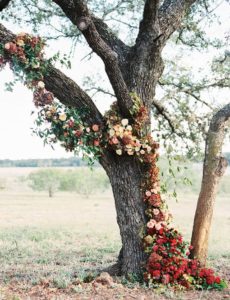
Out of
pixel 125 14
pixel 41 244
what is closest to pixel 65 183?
pixel 41 244

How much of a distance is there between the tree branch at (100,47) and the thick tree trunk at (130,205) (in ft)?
2.95

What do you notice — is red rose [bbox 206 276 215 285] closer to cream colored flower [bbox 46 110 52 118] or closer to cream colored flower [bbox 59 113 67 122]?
cream colored flower [bbox 59 113 67 122]

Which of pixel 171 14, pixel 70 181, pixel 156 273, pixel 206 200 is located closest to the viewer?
pixel 156 273

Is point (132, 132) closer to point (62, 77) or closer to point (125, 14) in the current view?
point (62, 77)

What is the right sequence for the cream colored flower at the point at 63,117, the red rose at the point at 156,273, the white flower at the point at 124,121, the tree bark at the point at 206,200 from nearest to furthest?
the red rose at the point at 156,273 → the cream colored flower at the point at 63,117 → the white flower at the point at 124,121 → the tree bark at the point at 206,200

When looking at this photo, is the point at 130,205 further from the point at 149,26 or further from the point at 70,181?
the point at 70,181

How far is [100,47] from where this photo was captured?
26.1 feet

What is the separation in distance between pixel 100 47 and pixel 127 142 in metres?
1.59

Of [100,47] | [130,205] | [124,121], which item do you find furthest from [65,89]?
[130,205]

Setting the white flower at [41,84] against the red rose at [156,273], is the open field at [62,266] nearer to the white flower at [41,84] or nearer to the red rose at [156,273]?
the red rose at [156,273]

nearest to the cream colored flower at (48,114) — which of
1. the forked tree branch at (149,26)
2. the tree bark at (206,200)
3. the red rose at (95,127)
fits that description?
the red rose at (95,127)

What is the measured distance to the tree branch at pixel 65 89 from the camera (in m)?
8.39

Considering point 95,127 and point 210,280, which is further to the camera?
point 210,280

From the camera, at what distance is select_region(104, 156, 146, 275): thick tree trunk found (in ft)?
28.1
